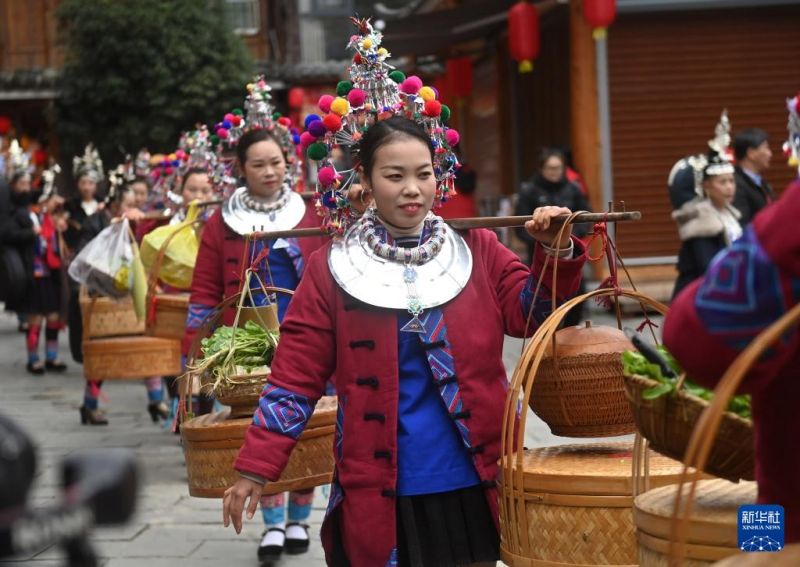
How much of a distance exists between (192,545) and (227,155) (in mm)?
2066

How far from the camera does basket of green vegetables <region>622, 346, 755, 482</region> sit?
8.11 ft

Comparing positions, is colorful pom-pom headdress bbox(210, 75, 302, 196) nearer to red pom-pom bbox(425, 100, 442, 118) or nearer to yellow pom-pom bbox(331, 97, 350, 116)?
yellow pom-pom bbox(331, 97, 350, 116)

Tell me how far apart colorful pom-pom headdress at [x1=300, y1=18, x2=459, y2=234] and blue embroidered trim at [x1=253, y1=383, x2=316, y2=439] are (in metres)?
0.78

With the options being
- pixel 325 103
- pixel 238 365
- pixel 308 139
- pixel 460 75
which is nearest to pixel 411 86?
pixel 325 103

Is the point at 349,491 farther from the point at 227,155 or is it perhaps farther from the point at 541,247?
the point at 227,155

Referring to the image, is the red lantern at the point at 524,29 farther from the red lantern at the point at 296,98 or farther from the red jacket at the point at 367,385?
the red jacket at the point at 367,385

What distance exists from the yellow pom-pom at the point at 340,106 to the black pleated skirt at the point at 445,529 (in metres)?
1.28

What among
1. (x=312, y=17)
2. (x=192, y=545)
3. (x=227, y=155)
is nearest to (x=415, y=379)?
(x=192, y=545)

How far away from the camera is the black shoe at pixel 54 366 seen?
12.4m

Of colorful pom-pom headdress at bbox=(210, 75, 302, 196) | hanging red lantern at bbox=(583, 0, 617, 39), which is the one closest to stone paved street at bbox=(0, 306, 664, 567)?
colorful pom-pom headdress at bbox=(210, 75, 302, 196)

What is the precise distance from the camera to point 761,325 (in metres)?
1.94

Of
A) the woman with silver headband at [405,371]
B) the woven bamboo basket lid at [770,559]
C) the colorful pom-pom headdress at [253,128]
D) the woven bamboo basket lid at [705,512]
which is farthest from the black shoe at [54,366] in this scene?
the woven bamboo basket lid at [770,559]

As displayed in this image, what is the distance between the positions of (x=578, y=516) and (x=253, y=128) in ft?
13.1

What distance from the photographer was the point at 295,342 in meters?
3.79
